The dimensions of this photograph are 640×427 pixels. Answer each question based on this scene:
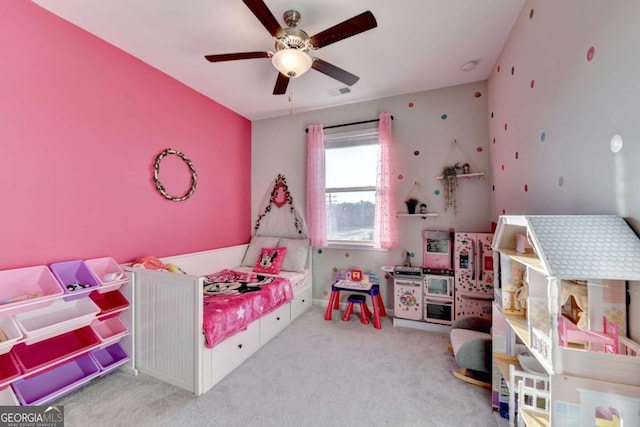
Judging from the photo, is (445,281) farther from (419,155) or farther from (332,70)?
(332,70)

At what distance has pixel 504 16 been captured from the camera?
1.90 metres

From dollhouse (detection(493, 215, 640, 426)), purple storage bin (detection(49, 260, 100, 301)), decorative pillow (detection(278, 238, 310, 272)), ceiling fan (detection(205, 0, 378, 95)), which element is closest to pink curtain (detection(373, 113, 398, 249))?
decorative pillow (detection(278, 238, 310, 272))

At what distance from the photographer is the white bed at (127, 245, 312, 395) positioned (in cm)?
178

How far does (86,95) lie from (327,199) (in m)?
2.60

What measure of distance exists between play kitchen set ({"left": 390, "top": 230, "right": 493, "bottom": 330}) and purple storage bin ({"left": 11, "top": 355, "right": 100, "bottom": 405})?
2755mm

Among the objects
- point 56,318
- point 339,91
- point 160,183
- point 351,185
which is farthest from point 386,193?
point 56,318

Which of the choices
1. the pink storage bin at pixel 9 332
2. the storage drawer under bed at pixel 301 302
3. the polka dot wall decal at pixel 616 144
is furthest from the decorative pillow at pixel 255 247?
the polka dot wall decal at pixel 616 144

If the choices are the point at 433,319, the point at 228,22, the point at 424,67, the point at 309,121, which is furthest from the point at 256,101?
the point at 433,319

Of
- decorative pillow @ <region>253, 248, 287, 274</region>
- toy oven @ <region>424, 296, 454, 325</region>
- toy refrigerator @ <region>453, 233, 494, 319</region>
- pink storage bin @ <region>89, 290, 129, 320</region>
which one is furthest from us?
decorative pillow @ <region>253, 248, 287, 274</region>

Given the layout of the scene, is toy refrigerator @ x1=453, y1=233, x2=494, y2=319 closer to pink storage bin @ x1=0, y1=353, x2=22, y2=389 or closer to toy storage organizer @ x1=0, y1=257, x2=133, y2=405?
toy storage organizer @ x1=0, y1=257, x2=133, y2=405

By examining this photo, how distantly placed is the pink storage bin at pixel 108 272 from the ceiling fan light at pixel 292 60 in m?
2.05

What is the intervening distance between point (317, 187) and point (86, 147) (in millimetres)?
2310

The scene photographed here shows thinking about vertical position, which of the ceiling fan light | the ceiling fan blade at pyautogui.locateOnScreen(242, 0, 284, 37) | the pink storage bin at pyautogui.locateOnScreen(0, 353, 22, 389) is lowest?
the pink storage bin at pyautogui.locateOnScreen(0, 353, 22, 389)

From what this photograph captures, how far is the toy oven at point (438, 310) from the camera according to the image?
2.72 meters
